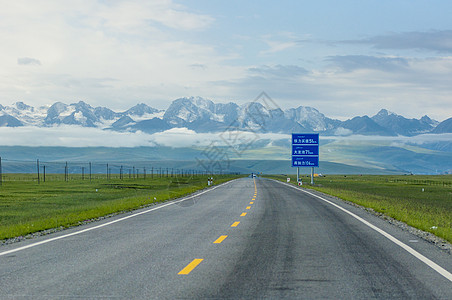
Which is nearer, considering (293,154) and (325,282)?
(325,282)

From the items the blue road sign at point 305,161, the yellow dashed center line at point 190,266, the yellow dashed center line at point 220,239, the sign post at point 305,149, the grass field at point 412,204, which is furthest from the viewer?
the sign post at point 305,149

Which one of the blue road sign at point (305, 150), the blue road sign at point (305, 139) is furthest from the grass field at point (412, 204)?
the blue road sign at point (305, 139)

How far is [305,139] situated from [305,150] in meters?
1.27

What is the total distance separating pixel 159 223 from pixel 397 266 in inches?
381

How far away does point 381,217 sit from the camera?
69.3 ft

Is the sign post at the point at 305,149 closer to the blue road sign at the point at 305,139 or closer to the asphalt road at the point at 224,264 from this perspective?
the blue road sign at the point at 305,139

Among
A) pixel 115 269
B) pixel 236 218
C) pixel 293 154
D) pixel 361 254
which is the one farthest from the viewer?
pixel 293 154

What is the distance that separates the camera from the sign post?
6481cm

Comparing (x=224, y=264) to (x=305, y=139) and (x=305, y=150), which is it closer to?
(x=305, y=150)

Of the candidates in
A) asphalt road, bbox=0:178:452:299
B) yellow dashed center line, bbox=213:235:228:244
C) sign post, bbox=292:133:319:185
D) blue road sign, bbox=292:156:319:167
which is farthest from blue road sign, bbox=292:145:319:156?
yellow dashed center line, bbox=213:235:228:244

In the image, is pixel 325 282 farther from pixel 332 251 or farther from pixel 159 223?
pixel 159 223

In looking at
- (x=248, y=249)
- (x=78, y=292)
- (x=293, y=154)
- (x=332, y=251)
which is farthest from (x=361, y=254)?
(x=293, y=154)

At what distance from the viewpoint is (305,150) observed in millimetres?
65125

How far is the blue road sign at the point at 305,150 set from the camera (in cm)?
6481
